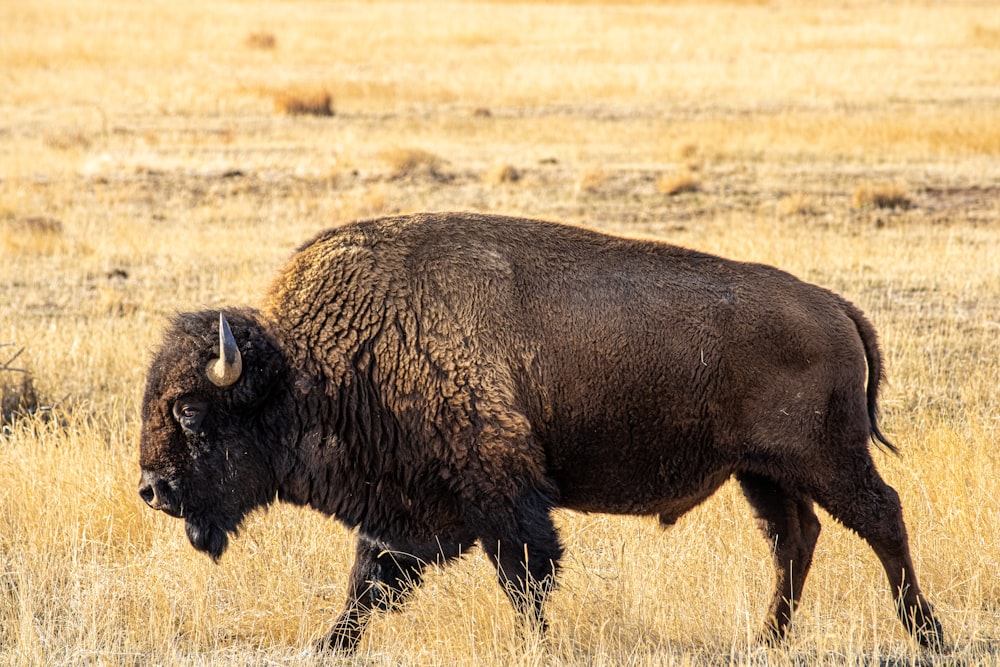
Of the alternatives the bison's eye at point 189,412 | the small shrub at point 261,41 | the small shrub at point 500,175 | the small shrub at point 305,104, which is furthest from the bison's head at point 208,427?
the small shrub at point 261,41

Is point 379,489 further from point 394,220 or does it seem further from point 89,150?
point 89,150

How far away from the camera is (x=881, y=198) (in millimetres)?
16922

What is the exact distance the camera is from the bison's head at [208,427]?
207 inches

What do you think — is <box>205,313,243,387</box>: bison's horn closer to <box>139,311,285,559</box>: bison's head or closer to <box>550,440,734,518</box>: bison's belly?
<box>139,311,285,559</box>: bison's head

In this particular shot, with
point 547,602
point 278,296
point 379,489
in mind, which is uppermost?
point 278,296

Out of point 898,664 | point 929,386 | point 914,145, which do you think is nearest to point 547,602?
point 898,664

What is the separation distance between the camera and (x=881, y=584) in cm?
596

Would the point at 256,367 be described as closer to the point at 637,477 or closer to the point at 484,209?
the point at 637,477

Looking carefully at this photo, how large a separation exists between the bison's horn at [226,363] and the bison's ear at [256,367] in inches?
2.5

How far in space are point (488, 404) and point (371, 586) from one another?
103 cm

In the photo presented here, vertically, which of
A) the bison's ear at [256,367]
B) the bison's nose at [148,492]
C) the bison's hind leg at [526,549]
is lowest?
the bison's hind leg at [526,549]

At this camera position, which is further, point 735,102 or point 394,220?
point 735,102

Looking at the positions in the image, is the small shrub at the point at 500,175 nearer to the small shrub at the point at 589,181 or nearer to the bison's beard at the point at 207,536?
the small shrub at the point at 589,181

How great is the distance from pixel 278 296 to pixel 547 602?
1.81 metres
